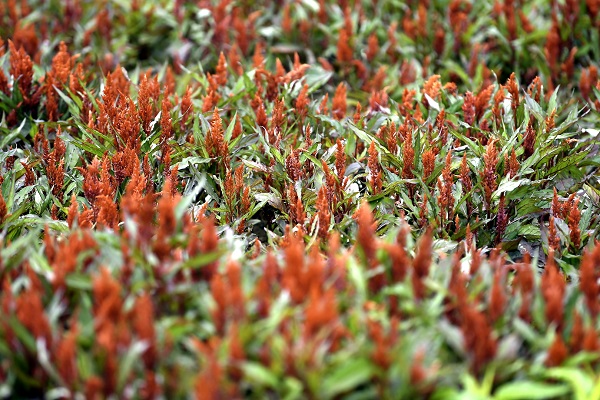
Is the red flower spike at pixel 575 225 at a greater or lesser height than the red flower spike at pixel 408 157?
lesser

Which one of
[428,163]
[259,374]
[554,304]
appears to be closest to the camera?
[259,374]

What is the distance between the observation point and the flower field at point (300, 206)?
6.92 ft

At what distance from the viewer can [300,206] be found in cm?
315

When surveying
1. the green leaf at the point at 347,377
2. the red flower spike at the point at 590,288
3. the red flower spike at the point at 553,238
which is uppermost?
the green leaf at the point at 347,377

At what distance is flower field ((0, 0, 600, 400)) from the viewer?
2.11 m

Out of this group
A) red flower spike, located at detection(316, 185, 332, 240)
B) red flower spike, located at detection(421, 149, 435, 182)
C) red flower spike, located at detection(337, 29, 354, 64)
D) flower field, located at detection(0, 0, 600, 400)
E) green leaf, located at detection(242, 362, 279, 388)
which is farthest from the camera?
red flower spike, located at detection(337, 29, 354, 64)

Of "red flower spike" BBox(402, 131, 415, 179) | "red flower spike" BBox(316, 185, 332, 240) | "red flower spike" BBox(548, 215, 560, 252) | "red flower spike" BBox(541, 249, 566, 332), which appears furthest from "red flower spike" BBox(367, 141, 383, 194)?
"red flower spike" BBox(541, 249, 566, 332)

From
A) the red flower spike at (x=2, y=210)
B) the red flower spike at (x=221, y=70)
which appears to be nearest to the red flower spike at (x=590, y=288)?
the red flower spike at (x=2, y=210)

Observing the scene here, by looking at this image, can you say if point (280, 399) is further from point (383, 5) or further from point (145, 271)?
point (383, 5)

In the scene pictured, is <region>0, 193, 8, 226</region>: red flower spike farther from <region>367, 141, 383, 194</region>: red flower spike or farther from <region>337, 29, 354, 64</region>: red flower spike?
<region>337, 29, 354, 64</region>: red flower spike

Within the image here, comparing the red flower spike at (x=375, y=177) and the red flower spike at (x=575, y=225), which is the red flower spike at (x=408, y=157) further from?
the red flower spike at (x=575, y=225)

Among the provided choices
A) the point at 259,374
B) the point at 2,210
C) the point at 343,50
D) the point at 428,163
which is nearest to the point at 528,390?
the point at 259,374

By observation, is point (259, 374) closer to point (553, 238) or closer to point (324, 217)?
point (324, 217)

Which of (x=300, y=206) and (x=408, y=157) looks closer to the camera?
(x=300, y=206)
